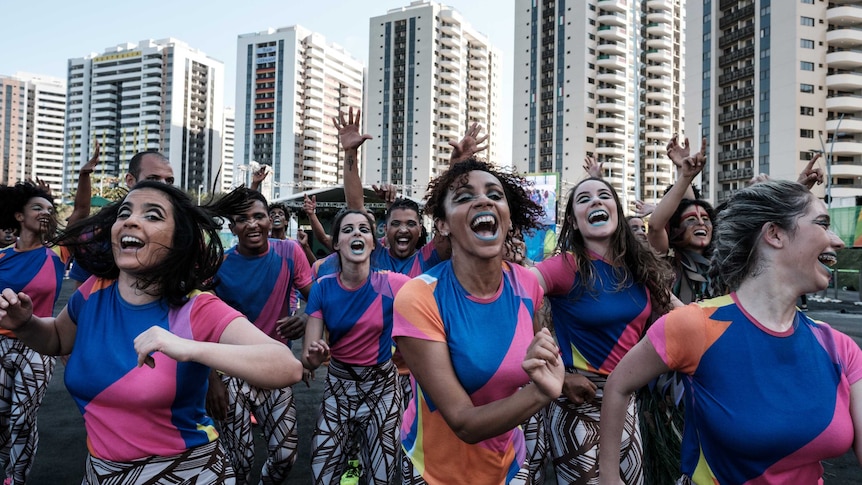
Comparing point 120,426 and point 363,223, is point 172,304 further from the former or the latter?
point 363,223

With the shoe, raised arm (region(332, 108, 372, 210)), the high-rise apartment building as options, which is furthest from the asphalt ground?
the high-rise apartment building

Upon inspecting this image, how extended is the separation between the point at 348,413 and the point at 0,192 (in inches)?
144

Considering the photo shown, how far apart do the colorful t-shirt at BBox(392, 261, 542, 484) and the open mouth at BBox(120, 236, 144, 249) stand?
1.04 m

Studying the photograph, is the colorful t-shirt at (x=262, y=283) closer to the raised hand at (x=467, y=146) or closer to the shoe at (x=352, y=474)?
the shoe at (x=352, y=474)

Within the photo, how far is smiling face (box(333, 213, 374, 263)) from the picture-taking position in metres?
4.53

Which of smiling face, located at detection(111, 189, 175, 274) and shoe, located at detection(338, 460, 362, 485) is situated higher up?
smiling face, located at detection(111, 189, 175, 274)

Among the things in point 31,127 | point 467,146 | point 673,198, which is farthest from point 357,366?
point 31,127

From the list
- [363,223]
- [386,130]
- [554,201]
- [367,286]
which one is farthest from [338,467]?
[386,130]

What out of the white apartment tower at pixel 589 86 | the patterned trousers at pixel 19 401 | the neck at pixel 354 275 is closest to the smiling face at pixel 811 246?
the neck at pixel 354 275

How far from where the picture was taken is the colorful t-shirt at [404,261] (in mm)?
5538

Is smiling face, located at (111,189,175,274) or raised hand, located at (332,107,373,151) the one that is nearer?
smiling face, located at (111,189,175,274)

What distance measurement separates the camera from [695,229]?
4.75m

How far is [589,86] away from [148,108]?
86575 millimetres

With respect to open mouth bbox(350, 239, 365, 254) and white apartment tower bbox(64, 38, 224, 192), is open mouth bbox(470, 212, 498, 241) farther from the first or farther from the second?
white apartment tower bbox(64, 38, 224, 192)
